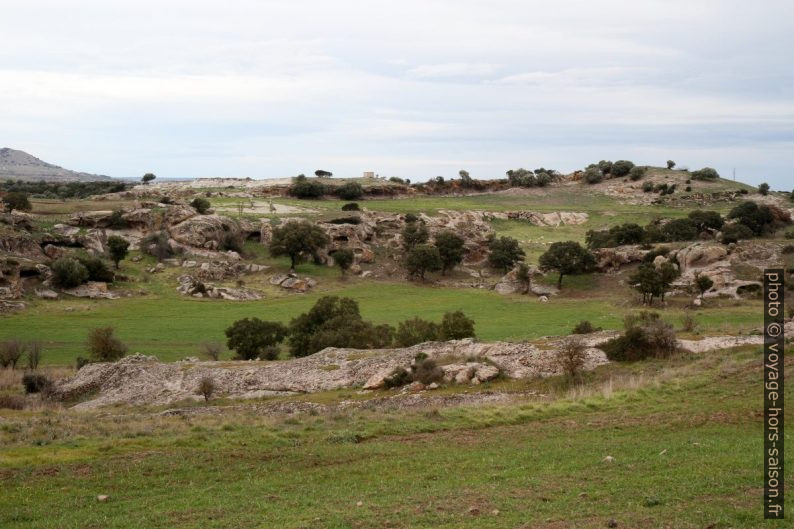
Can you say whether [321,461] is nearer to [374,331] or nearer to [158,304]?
[374,331]

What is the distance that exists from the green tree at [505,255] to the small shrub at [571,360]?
56.0m

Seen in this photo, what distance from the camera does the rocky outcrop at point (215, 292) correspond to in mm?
77375

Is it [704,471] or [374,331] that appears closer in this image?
[704,471]

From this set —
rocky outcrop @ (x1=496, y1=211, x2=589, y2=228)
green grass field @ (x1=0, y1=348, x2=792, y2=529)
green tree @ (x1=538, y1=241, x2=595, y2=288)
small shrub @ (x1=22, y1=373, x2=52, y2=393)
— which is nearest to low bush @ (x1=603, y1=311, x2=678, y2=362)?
green grass field @ (x1=0, y1=348, x2=792, y2=529)

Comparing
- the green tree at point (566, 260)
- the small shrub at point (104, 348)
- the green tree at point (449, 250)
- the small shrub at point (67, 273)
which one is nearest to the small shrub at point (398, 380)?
the small shrub at point (104, 348)

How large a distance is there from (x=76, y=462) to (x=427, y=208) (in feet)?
343

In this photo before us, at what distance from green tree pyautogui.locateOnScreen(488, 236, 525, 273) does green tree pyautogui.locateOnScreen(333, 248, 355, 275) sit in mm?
17304

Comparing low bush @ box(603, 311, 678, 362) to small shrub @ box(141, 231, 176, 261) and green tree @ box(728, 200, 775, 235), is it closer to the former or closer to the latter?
small shrub @ box(141, 231, 176, 261)

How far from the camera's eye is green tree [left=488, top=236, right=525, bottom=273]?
93.1 meters

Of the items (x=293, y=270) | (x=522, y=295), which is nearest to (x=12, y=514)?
(x=522, y=295)

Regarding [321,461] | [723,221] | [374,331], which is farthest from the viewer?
[723,221]

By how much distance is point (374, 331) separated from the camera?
1951 inches

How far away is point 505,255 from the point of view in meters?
92.9

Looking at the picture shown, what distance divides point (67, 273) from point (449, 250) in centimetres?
4107
